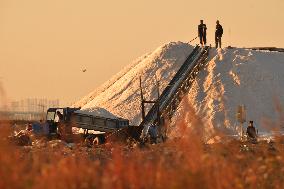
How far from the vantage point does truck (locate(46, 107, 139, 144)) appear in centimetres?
3584

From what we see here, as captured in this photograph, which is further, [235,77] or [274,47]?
[274,47]

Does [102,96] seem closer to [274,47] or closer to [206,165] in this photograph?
[274,47]

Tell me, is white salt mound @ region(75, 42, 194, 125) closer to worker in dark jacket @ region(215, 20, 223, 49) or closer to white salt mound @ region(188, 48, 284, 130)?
white salt mound @ region(188, 48, 284, 130)

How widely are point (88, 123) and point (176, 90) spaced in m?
9.94

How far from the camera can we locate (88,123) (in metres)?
38.1

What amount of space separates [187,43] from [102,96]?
8.61 metres

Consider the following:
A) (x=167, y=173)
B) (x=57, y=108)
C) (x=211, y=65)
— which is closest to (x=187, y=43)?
(x=211, y=65)

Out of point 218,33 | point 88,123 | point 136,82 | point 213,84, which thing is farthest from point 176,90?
point 136,82

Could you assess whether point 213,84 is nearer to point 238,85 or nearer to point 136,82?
point 238,85

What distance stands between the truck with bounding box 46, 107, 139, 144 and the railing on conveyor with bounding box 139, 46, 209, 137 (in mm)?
1158

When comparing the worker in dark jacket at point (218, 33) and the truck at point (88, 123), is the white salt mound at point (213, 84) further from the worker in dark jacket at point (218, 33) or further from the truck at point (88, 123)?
the truck at point (88, 123)

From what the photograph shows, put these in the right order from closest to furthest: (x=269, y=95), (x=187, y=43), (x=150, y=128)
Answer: (x=150, y=128)
(x=269, y=95)
(x=187, y=43)

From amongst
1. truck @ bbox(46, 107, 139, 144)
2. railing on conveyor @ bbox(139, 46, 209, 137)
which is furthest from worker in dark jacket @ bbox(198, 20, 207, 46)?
truck @ bbox(46, 107, 139, 144)

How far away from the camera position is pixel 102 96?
59750 mm
